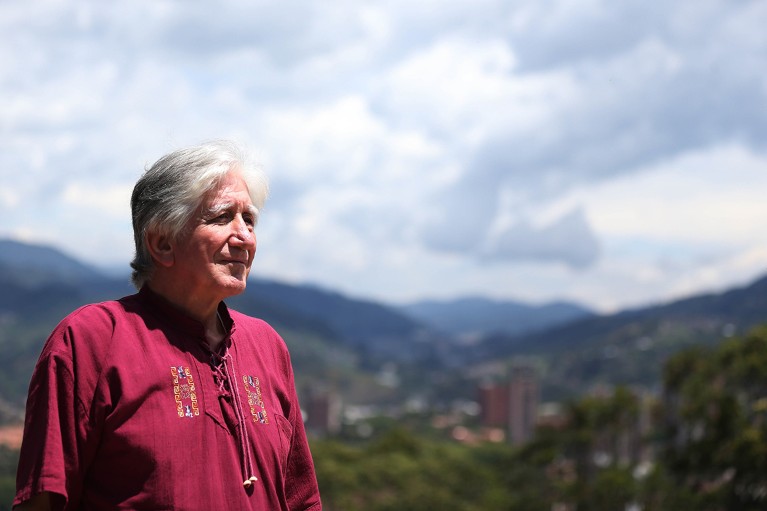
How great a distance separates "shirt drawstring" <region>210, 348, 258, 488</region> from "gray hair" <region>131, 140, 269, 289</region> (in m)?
0.23

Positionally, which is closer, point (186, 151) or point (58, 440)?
point (58, 440)

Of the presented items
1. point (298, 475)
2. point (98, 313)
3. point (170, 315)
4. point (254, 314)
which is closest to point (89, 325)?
point (98, 313)

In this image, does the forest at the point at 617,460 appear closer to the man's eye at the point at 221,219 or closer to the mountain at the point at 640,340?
the man's eye at the point at 221,219

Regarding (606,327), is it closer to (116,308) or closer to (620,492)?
(620,492)

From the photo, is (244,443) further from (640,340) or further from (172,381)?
(640,340)

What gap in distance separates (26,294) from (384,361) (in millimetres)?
61982

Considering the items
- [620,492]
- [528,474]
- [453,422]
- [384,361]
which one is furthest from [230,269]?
[384,361]

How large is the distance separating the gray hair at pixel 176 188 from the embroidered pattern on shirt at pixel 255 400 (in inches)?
12.1

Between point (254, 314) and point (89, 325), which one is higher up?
point (89, 325)

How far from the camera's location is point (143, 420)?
1842 millimetres

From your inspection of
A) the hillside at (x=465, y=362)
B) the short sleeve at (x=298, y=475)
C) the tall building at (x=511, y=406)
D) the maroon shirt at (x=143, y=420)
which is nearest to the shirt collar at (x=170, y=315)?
the maroon shirt at (x=143, y=420)

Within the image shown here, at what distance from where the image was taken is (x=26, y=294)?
509ft

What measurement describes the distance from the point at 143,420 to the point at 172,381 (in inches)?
4.0

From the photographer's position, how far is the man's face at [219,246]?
1.96 metres
